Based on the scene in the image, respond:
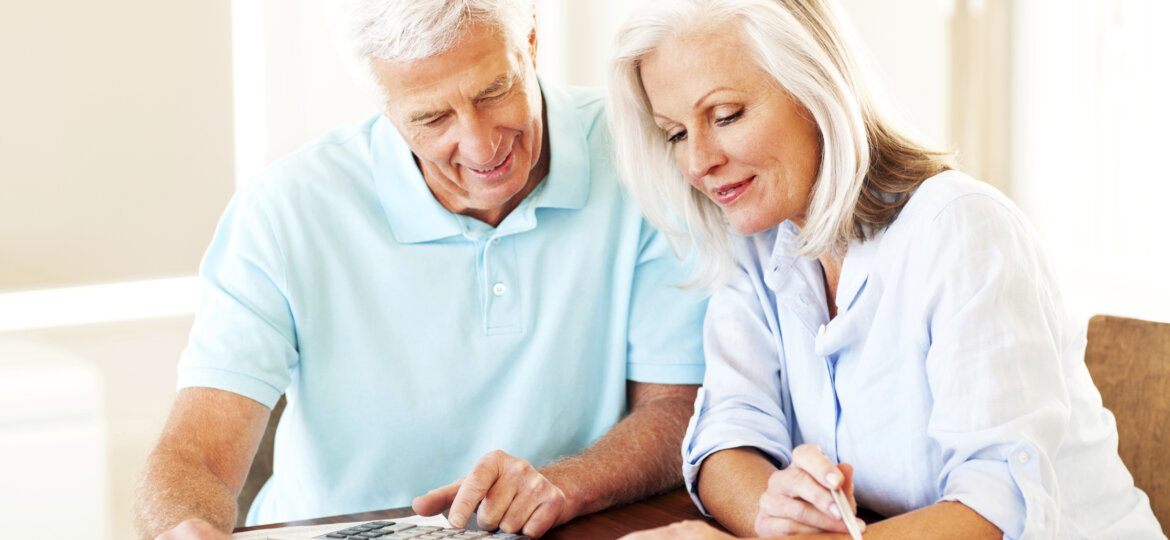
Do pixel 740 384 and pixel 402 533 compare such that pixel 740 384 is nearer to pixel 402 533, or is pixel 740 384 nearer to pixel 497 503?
pixel 497 503

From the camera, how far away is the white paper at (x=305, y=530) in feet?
3.85

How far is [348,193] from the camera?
64.2 inches

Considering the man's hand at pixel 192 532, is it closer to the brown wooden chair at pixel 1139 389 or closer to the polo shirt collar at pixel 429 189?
the polo shirt collar at pixel 429 189

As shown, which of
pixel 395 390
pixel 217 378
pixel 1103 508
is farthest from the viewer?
pixel 395 390

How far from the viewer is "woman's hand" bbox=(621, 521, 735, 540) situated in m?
1.11

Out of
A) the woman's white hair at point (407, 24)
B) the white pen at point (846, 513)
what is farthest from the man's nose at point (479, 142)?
the white pen at point (846, 513)

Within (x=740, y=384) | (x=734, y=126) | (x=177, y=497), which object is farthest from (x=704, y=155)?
(x=177, y=497)

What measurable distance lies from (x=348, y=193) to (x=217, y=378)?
0.34 meters

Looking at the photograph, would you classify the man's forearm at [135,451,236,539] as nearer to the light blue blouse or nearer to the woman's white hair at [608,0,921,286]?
the light blue blouse

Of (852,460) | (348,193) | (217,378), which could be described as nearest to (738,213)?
(852,460)

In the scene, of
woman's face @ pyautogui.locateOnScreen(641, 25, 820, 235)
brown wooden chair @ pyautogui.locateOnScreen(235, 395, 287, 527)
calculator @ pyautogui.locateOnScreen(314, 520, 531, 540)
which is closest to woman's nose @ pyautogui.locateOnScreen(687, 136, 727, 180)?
woman's face @ pyautogui.locateOnScreen(641, 25, 820, 235)

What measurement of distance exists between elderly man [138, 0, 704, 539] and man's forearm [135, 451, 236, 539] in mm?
82

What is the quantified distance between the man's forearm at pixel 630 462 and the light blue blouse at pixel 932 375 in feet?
0.27

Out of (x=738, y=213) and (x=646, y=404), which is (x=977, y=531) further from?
(x=646, y=404)
